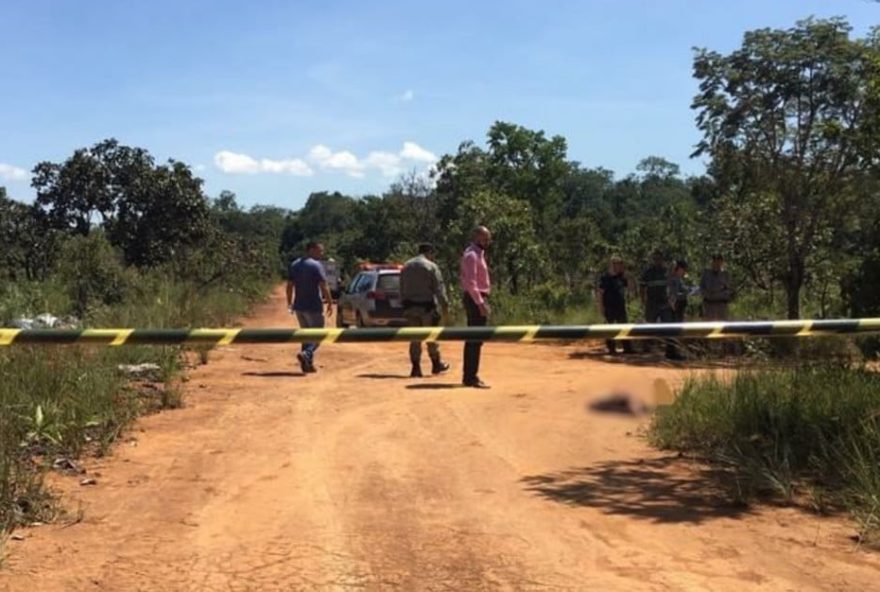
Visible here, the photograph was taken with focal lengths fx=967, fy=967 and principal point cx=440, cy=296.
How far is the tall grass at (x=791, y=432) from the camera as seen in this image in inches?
232

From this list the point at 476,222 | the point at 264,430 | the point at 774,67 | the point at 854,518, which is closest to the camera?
the point at 854,518

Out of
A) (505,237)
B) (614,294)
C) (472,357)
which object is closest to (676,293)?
(614,294)

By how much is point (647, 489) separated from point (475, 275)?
17.3ft

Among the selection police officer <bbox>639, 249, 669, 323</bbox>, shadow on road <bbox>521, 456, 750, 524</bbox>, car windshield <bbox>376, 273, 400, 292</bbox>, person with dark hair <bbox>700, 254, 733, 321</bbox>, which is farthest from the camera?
car windshield <bbox>376, 273, 400, 292</bbox>

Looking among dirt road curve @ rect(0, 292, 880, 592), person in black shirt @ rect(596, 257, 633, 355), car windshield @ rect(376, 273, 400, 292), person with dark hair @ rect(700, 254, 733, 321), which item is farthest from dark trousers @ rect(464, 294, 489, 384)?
car windshield @ rect(376, 273, 400, 292)

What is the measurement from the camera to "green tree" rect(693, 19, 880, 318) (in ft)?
48.9

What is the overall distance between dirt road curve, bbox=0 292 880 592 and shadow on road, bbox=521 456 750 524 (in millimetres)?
23

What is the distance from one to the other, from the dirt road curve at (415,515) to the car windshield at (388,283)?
9.26 meters

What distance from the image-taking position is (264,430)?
27.5ft

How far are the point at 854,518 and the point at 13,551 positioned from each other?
4540 millimetres

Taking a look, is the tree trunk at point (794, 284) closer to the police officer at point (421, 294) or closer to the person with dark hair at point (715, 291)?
the person with dark hair at point (715, 291)

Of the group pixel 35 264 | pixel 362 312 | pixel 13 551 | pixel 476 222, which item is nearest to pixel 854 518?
pixel 13 551

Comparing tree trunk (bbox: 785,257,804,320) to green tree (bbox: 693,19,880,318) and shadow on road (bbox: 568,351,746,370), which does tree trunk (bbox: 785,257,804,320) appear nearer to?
green tree (bbox: 693,19,880,318)

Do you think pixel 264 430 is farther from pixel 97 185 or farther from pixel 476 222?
pixel 97 185
